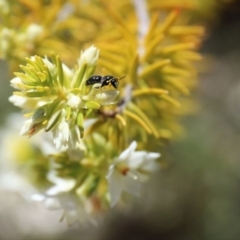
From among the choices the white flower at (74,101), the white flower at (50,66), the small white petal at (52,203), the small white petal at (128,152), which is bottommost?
the small white petal at (52,203)

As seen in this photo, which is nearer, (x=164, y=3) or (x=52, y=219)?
(x=164, y=3)

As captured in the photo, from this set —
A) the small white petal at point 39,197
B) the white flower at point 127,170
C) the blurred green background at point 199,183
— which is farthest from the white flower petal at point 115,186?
the blurred green background at point 199,183

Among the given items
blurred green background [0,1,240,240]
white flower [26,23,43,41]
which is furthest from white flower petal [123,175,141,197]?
blurred green background [0,1,240,240]

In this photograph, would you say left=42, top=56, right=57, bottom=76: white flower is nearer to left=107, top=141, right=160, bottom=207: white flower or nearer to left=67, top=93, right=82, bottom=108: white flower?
left=67, top=93, right=82, bottom=108: white flower

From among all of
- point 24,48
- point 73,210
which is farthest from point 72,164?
point 24,48

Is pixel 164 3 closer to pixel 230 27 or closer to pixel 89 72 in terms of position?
pixel 89 72

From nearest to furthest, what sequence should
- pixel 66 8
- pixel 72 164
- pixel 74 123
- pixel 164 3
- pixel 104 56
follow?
pixel 74 123
pixel 72 164
pixel 104 56
pixel 66 8
pixel 164 3

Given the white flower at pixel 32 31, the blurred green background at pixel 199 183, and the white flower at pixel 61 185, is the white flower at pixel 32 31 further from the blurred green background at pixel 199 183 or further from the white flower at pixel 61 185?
the blurred green background at pixel 199 183
